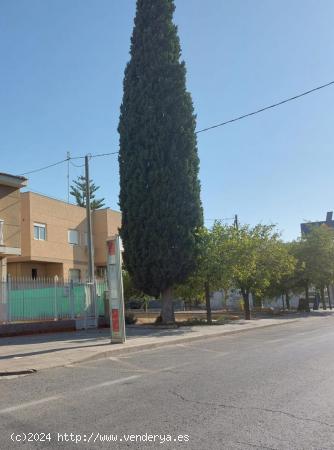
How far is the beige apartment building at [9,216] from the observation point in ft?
78.9

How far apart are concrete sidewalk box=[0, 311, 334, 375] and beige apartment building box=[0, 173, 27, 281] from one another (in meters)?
5.94

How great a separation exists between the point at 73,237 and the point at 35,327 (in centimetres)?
2175

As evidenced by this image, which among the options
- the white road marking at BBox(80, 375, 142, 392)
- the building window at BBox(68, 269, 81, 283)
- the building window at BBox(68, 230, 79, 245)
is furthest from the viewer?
the building window at BBox(68, 230, 79, 245)

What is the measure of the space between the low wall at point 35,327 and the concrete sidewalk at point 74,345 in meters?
0.68

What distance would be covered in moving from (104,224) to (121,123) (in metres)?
21.9

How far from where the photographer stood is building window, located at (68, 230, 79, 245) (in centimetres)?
4145

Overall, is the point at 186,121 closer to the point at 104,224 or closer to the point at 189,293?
the point at 189,293

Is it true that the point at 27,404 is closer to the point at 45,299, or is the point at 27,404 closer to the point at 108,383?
the point at 108,383

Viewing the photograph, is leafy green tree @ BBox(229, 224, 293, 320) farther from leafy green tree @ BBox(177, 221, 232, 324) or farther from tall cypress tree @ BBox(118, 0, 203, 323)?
tall cypress tree @ BBox(118, 0, 203, 323)

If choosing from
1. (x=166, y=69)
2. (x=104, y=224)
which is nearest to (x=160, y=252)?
(x=166, y=69)

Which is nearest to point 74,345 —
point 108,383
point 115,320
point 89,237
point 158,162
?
point 115,320

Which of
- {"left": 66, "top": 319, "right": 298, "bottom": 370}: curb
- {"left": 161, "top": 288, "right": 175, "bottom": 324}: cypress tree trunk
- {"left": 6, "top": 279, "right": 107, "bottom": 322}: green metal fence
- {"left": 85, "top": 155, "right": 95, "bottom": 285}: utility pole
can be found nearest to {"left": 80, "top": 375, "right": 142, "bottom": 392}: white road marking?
{"left": 66, "top": 319, "right": 298, "bottom": 370}: curb

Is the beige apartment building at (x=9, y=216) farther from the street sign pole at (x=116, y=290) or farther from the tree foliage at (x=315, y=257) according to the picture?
the tree foliage at (x=315, y=257)

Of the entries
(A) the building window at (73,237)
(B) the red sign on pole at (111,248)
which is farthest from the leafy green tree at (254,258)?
(A) the building window at (73,237)
